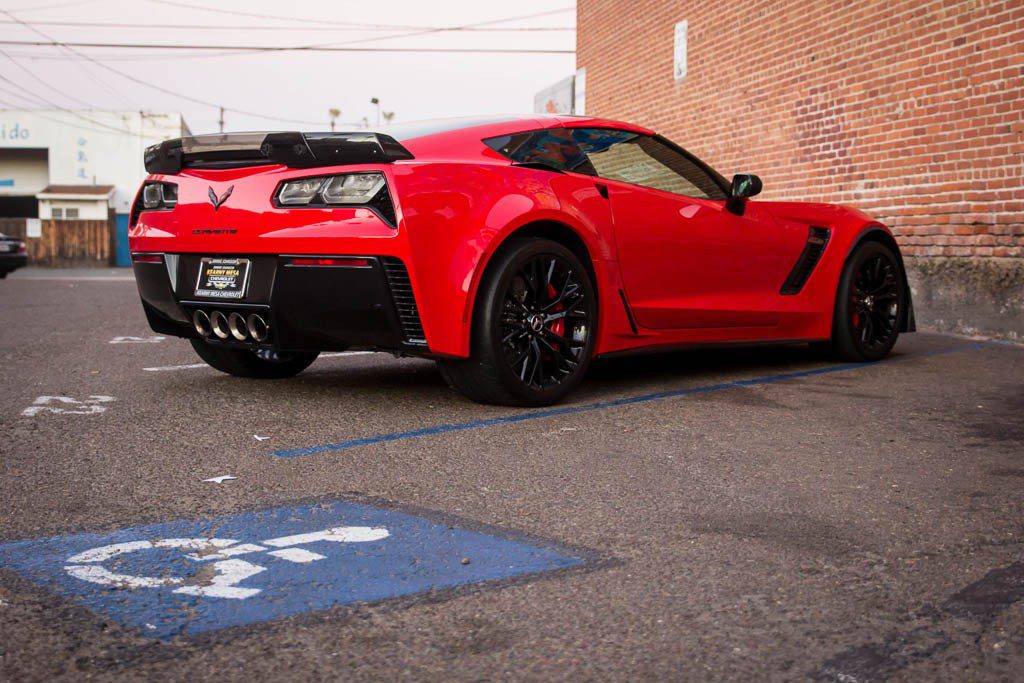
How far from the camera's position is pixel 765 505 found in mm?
3416

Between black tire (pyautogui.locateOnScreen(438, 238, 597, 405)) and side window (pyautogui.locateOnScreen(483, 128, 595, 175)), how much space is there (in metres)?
0.44

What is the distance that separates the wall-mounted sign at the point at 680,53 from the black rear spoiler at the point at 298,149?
984 centimetres

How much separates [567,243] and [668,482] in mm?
1840

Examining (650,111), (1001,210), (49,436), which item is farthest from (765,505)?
(650,111)

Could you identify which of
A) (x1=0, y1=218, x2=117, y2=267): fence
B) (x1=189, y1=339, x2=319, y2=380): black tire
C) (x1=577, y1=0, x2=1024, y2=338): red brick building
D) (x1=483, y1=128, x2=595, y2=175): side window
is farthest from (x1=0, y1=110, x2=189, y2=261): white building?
(x1=483, y1=128, x2=595, y2=175): side window

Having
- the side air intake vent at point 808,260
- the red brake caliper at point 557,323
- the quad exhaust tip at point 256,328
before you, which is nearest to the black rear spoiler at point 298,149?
the quad exhaust tip at point 256,328

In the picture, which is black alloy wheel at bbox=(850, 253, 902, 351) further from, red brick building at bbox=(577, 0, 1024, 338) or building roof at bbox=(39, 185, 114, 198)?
building roof at bbox=(39, 185, 114, 198)

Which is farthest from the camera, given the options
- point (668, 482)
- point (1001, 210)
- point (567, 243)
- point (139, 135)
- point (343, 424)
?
point (139, 135)

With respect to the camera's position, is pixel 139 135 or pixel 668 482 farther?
pixel 139 135

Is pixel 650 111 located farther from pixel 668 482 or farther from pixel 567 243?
pixel 668 482

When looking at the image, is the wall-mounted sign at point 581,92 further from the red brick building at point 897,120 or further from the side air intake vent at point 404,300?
the side air intake vent at point 404,300

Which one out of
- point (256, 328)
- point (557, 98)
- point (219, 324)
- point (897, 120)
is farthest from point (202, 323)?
point (557, 98)

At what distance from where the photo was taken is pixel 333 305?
471 cm

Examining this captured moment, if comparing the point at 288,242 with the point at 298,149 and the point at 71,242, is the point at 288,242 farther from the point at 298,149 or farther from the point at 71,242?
the point at 71,242
